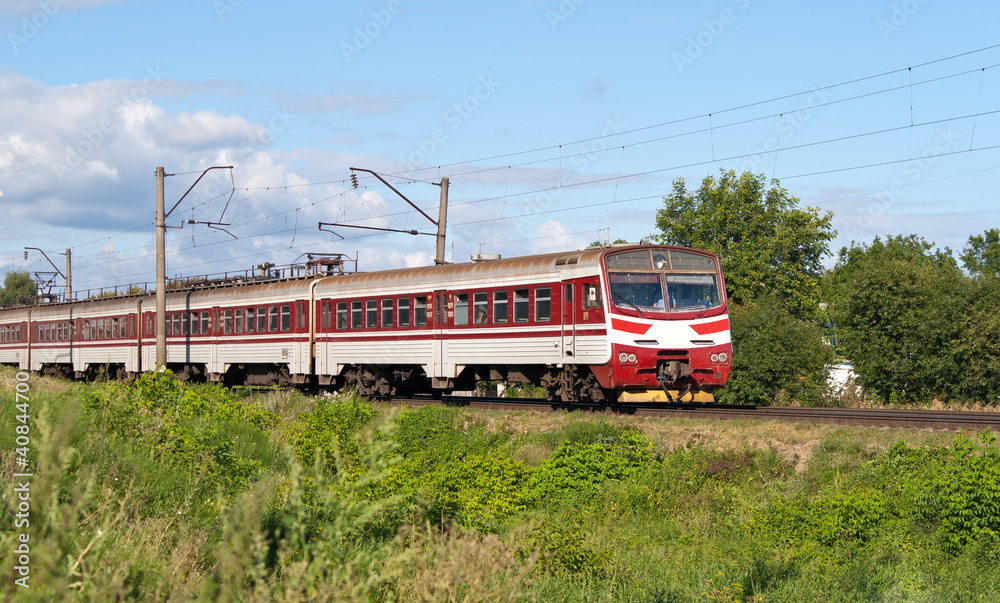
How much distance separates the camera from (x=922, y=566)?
9.95 meters

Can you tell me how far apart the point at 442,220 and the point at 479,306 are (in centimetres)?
622

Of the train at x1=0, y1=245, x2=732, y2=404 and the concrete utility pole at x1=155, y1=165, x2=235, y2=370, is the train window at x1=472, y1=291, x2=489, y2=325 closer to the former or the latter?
the train at x1=0, y1=245, x2=732, y2=404

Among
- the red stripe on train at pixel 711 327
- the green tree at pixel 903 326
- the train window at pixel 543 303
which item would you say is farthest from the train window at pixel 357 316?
the green tree at pixel 903 326

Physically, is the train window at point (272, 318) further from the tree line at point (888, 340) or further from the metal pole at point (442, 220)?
the tree line at point (888, 340)

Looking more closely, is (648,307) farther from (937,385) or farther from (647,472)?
(937,385)

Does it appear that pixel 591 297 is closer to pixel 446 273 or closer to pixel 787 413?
pixel 787 413

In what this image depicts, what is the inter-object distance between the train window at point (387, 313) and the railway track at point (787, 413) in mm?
2173

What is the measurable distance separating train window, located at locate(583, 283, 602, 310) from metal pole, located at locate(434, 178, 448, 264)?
309 inches

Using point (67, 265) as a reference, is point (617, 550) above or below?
below

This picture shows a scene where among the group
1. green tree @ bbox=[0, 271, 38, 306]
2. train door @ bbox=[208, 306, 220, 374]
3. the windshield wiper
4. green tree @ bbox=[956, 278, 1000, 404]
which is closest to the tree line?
green tree @ bbox=[956, 278, 1000, 404]

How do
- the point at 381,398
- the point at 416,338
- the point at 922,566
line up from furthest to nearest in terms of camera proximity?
the point at 381,398
the point at 416,338
the point at 922,566

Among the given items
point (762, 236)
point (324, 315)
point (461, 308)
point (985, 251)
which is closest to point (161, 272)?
point (324, 315)

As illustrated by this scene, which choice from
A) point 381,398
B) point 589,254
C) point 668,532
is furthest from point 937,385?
point 668,532

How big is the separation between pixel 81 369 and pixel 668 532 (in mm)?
33275
